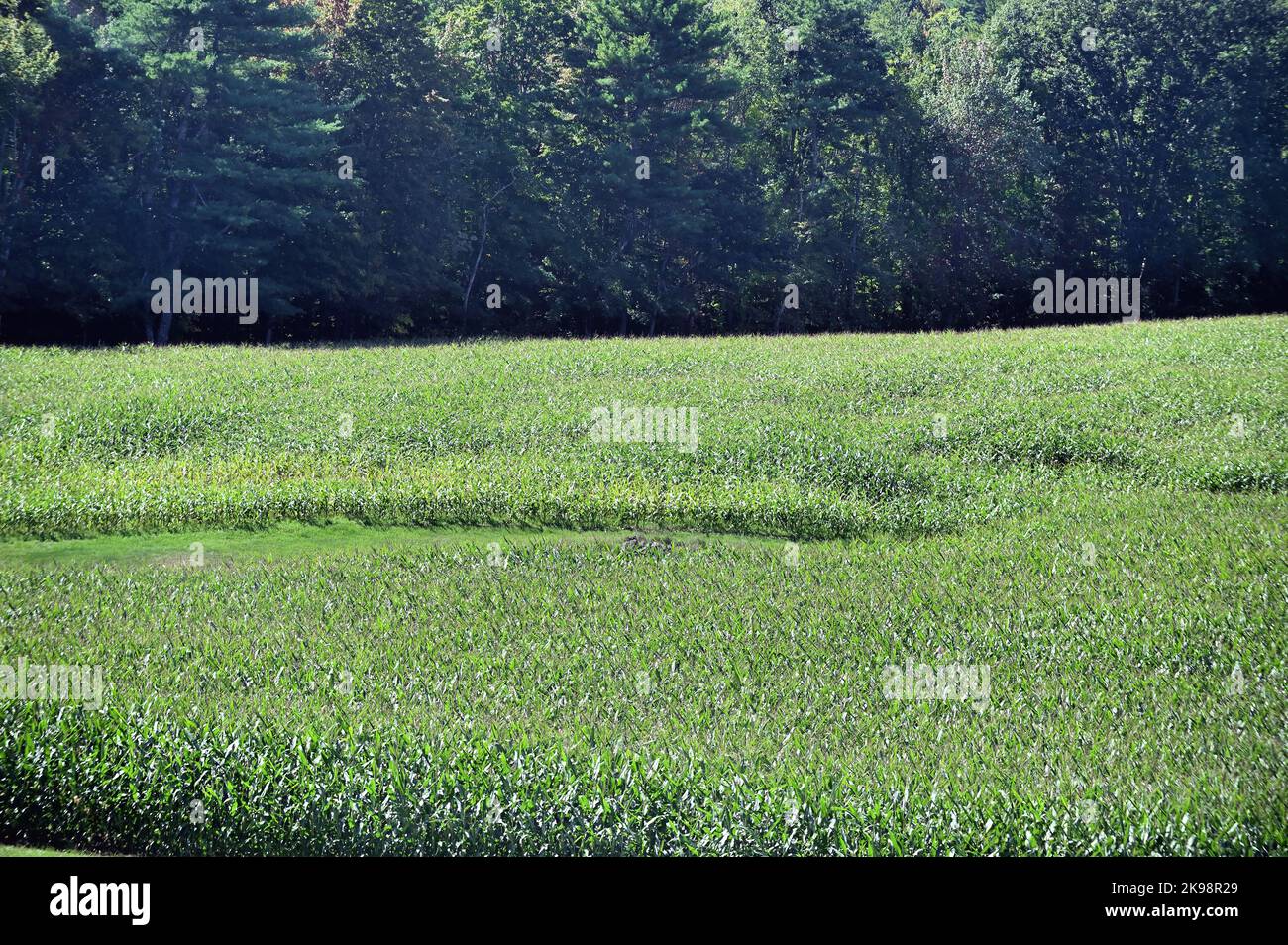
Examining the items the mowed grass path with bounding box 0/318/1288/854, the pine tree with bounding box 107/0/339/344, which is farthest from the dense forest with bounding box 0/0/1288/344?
the mowed grass path with bounding box 0/318/1288/854

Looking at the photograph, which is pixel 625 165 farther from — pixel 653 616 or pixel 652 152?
pixel 653 616

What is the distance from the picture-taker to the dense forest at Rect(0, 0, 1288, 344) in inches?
1629

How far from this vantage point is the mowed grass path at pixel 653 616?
9102mm

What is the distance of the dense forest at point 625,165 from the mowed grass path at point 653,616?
14665 millimetres

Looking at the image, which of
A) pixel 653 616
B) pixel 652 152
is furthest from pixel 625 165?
pixel 653 616

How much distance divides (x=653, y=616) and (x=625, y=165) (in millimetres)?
39710

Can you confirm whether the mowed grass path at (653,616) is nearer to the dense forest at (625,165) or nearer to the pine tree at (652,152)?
the dense forest at (625,165)

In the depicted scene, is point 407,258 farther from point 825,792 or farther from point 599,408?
point 825,792

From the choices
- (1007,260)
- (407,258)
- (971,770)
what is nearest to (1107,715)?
(971,770)

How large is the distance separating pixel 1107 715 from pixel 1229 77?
5511 cm

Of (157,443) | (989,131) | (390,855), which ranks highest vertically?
(989,131)

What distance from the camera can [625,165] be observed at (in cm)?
5138
